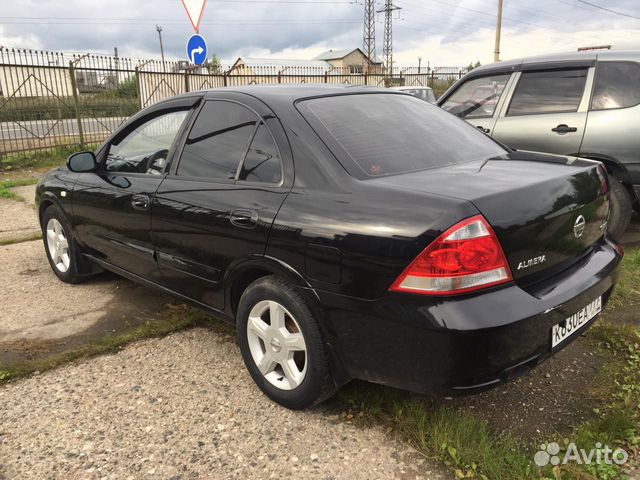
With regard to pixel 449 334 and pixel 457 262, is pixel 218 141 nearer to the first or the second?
pixel 457 262

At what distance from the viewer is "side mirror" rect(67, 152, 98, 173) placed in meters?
3.94

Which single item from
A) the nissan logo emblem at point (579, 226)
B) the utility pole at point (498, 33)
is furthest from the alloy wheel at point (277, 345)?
the utility pole at point (498, 33)

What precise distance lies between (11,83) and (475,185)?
12371 millimetres

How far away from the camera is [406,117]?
10.1 ft

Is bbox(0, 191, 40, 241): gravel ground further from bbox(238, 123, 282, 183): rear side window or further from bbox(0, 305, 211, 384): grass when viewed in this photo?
bbox(238, 123, 282, 183): rear side window

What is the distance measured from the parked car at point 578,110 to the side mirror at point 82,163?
153 inches

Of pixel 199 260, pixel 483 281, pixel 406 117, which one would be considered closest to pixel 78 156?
pixel 199 260

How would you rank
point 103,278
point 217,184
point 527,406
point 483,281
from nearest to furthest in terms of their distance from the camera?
point 483,281, point 527,406, point 217,184, point 103,278

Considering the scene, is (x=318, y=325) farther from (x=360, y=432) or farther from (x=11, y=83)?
(x=11, y=83)

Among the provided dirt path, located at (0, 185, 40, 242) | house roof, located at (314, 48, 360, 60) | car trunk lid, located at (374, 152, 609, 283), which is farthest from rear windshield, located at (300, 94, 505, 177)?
house roof, located at (314, 48, 360, 60)

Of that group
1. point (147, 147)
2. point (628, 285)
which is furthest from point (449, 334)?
point (628, 285)

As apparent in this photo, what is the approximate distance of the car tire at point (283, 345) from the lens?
2.46 metres

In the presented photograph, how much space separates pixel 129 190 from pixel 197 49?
18.7 ft

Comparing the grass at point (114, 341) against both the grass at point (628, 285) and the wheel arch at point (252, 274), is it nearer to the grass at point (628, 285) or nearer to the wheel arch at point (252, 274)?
the wheel arch at point (252, 274)
